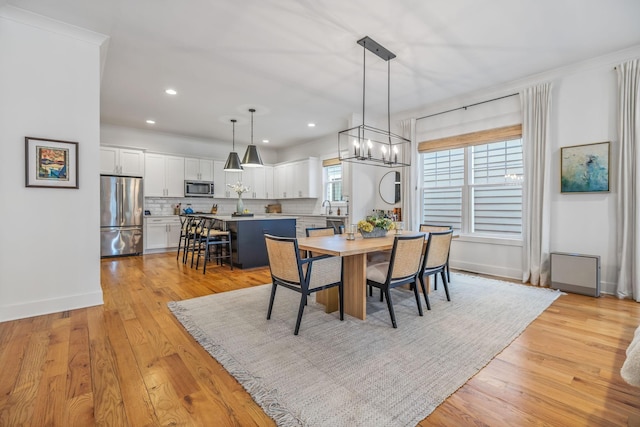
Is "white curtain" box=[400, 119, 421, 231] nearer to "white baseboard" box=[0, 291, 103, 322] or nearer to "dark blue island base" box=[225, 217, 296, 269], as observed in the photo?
"dark blue island base" box=[225, 217, 296, 269]

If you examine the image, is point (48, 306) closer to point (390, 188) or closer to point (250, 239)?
point (250, 239)

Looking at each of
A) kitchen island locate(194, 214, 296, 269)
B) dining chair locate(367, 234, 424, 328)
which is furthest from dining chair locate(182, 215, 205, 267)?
dining chair locate(367, 234, 424, 328)

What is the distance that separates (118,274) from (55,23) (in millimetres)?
3256

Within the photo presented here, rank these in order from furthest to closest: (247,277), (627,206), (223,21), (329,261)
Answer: (247,277)
(627,206)
(223,21)
(329,261)

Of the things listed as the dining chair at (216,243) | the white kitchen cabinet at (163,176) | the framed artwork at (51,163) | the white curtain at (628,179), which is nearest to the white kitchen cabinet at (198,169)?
the white kitchen cabinet at (163,176)

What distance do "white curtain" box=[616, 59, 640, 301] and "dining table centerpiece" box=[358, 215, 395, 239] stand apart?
264cm

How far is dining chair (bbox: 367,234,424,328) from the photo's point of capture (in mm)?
2521

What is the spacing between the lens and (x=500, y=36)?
9.85 ft

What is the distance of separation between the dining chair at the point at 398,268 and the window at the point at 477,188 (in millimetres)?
2417

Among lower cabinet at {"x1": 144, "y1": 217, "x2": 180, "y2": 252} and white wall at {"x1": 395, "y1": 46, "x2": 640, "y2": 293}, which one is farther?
lower cabinet at {"x1": 144, "y1": 217, "x2": 180, "y2": 252}

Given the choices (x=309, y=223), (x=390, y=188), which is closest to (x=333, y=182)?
(x=309, y=223)

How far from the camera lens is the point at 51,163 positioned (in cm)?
282

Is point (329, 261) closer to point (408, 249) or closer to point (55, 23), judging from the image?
point (408, 249)

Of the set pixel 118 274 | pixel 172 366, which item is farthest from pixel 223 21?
pixel 118 274
